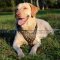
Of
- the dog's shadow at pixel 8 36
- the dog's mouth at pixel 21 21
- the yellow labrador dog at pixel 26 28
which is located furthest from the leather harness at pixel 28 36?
the dog's shadow at pixel 8 36

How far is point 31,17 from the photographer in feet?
22.2

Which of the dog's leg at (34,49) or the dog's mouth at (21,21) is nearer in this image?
the dog's leg at (34,49)

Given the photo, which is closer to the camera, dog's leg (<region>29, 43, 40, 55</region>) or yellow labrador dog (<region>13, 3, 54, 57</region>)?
dog's leg (<region>29, 43, 40, 55</region>)

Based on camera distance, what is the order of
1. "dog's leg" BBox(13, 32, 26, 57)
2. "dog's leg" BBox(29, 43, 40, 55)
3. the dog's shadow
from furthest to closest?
the dog's shadow, "dog's leg" BBox(13, 32, 26, 57), "dog's leg" BBox(29, 43, 40, 55)

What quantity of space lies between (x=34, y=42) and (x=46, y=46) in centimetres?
31

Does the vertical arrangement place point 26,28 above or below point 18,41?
above

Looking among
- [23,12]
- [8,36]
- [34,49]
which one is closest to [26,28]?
[23,12]

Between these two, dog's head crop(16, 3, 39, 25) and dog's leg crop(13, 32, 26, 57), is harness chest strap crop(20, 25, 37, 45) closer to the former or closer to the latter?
dog's leg crop(13, 32, 26, 57)

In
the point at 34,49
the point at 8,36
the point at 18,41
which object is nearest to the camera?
the point at 34,49

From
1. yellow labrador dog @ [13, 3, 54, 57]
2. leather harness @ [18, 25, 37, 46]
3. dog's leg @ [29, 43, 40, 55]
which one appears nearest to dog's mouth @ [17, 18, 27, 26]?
yellow labrador dog @ [13, 3, 54, 57]

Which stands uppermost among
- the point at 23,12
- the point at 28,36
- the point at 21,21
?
the point at 23,12

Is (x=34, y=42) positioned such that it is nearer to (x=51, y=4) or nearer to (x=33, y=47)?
(x=33, y=47)

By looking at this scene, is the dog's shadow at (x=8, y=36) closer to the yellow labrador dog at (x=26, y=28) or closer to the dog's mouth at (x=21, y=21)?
the yellow labrador dog at (x=26, y=28)

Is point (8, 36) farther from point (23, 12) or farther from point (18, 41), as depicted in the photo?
point (23, 12)
